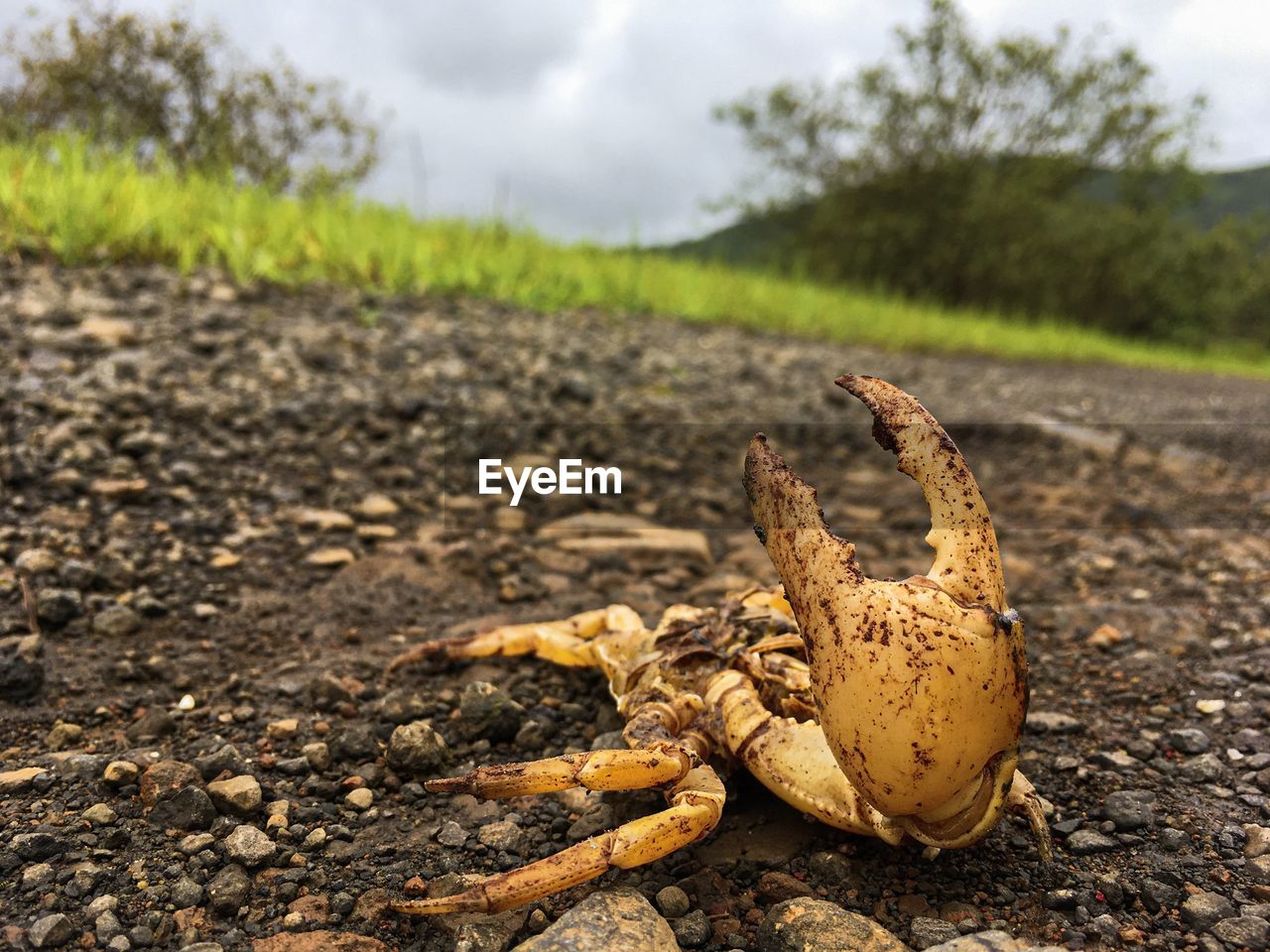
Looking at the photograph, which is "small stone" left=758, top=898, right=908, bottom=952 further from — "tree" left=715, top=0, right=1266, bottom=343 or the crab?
"tree" left=715, top=0, right=1266, bottom=343

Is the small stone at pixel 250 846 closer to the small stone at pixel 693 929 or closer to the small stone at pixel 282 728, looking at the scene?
the small stone at pixel 282 728

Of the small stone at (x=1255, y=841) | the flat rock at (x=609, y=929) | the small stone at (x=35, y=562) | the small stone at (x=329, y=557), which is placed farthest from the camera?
the small stone at (x=329, y=557)

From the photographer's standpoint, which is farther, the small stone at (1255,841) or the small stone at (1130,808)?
the small stone at (1130,808)

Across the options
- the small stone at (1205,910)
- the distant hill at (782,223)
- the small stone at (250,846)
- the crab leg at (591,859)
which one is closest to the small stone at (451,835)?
the crab leg at (591,859)

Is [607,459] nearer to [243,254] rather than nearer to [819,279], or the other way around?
[243,254]

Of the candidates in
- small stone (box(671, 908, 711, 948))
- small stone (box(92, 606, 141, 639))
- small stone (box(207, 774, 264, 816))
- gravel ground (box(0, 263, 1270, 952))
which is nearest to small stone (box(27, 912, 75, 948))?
gravel ground (box(0, 263, 1270, 952))

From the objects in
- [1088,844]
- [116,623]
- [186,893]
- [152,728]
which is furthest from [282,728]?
[1088,844]
